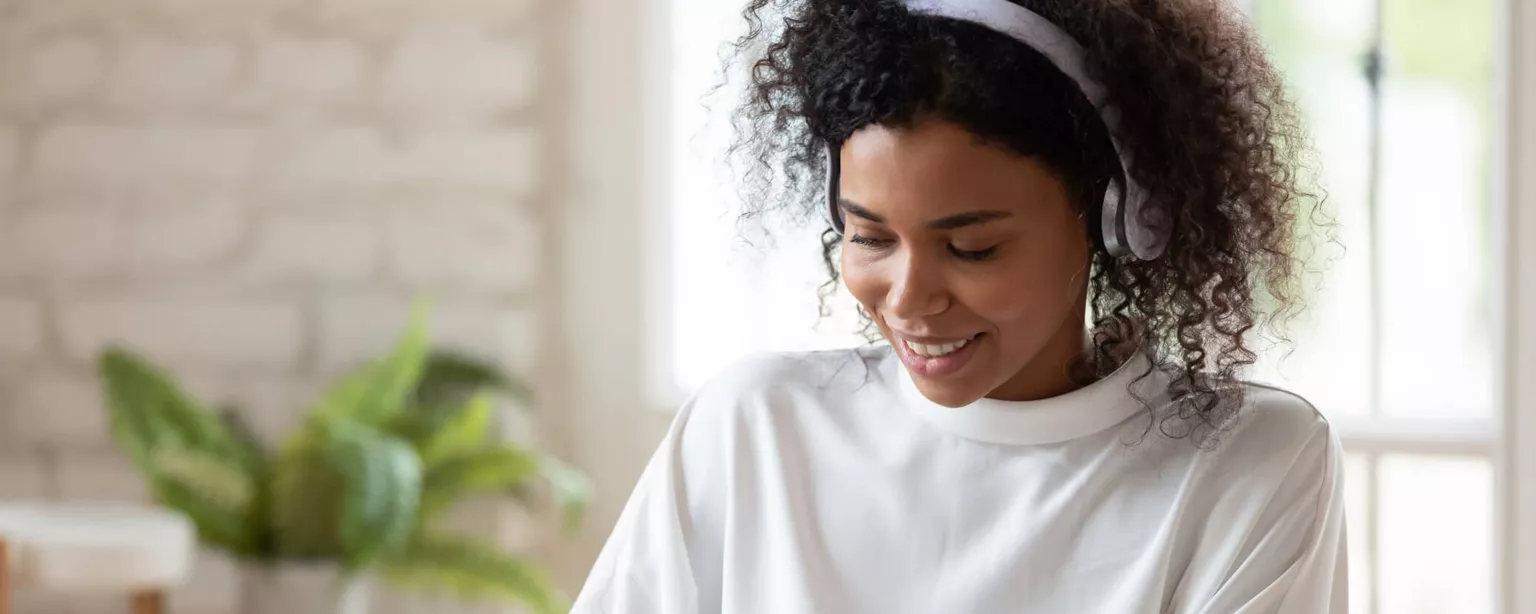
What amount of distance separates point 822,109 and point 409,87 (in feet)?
6.59

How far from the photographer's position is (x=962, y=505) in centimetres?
124

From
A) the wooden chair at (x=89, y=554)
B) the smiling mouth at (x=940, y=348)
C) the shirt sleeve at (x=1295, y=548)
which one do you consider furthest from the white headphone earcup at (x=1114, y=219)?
the wooden chair at (x=89, y=554)

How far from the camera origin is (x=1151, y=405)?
1204 millimetres

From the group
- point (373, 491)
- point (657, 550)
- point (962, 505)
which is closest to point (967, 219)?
point (962, 505)

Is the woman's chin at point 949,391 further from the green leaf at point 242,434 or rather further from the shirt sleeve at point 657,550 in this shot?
the green leaf at point 242,434

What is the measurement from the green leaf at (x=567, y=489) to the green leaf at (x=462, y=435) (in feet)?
0.43

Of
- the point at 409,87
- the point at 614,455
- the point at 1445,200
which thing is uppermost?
the point at 409,87

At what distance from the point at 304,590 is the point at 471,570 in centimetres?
30

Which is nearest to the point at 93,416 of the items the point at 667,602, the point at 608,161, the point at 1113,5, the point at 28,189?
the point at 28,189

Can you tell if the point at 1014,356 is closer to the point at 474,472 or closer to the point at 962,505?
the point at 962,505

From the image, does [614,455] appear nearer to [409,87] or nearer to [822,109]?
[409,87]

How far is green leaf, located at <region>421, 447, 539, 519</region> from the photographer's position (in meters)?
2.85

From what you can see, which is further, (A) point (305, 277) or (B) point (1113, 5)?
(A) point (305, 277)

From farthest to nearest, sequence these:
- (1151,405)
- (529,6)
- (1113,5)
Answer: (529,6) → (1151,405) → (1113,5)
